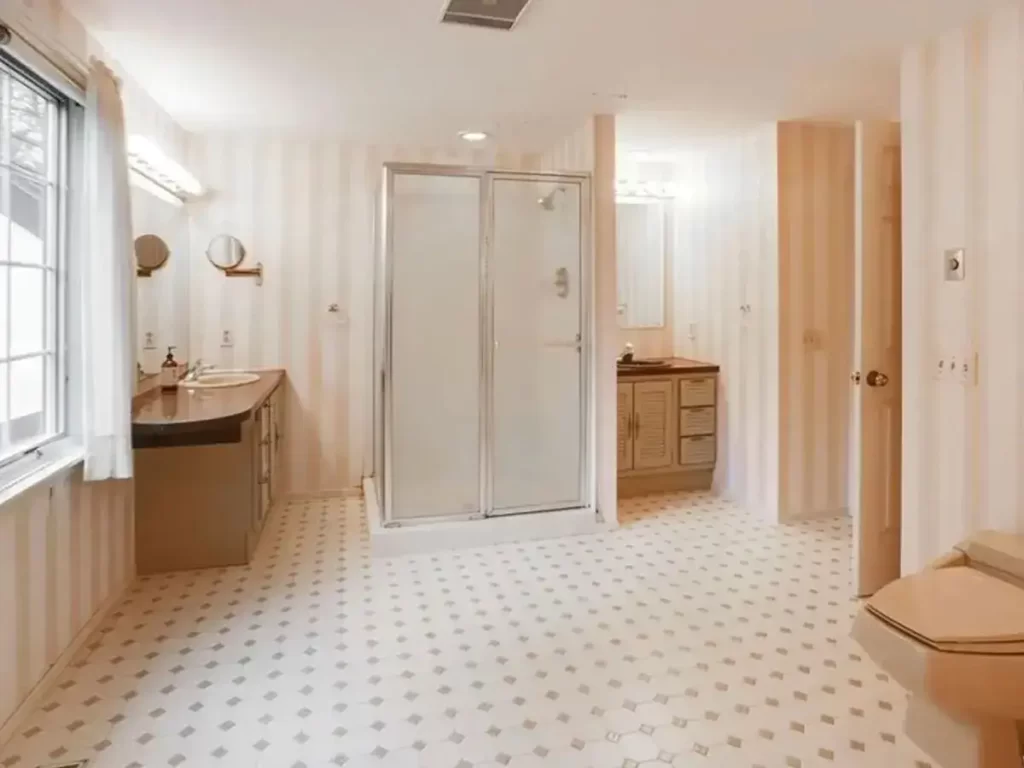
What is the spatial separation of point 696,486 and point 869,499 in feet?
5.91

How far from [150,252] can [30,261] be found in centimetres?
134

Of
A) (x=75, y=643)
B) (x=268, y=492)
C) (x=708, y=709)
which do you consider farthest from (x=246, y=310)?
(x=708, y=709)

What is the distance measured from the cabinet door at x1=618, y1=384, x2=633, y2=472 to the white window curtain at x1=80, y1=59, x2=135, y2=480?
111 inches

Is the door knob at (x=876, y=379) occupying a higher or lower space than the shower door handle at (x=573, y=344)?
lower

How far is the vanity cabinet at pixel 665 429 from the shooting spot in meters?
4.37

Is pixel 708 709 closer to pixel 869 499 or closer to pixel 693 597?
pixel 693 597

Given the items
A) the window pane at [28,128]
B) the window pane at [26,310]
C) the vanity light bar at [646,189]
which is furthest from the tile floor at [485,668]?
the vanity light bar at [646,189]

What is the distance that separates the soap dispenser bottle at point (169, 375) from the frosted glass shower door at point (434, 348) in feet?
3.87

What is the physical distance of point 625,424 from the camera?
4352 millimetres

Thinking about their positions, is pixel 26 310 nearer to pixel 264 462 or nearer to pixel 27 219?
pixel 27 219

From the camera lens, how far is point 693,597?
9.37 ft

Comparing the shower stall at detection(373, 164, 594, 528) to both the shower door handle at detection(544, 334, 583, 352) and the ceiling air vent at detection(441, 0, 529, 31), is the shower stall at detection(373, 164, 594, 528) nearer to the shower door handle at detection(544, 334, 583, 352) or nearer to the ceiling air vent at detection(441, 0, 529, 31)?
the shower door handle at detection(544, 334, 583, 352)

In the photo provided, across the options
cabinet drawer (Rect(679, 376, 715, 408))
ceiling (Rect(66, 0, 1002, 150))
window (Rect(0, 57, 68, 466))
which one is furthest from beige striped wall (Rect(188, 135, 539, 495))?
cabinet drawer (Rect(679, 376, 715, 408))

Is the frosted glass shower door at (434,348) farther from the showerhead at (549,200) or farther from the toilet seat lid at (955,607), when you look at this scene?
the toilet seat lid at (955,607)
